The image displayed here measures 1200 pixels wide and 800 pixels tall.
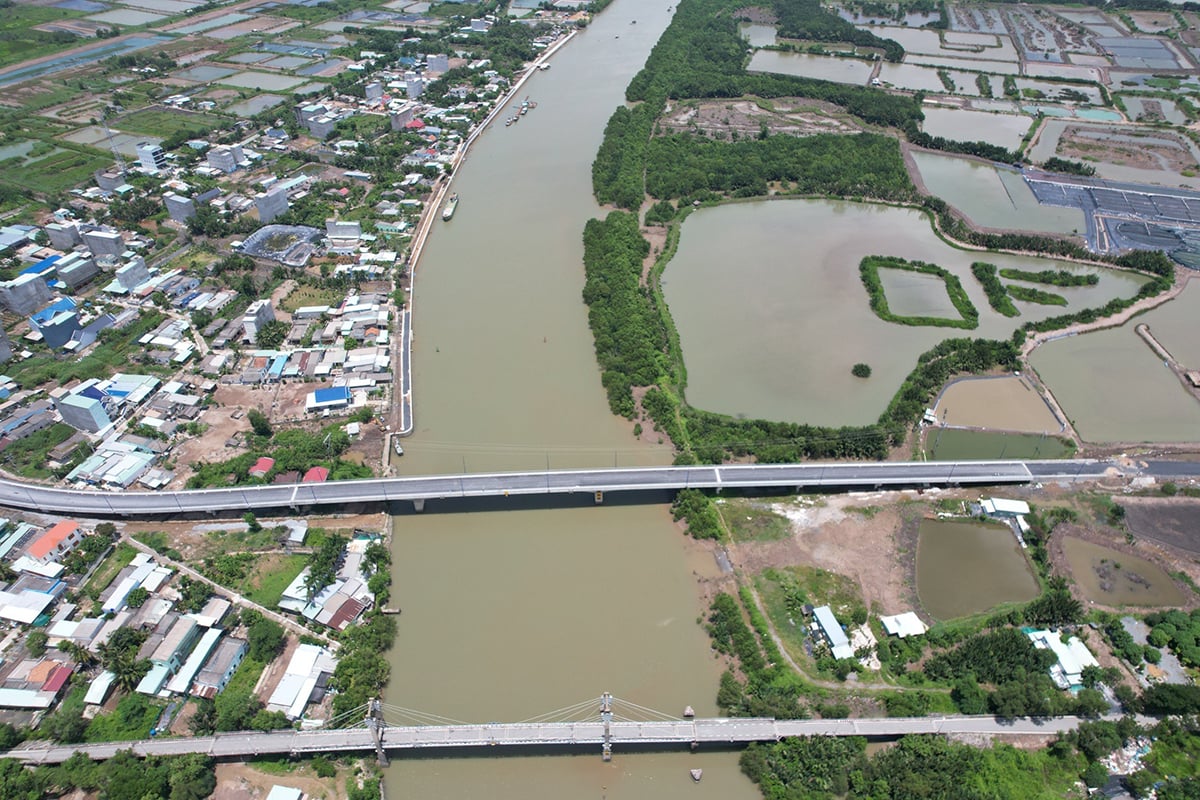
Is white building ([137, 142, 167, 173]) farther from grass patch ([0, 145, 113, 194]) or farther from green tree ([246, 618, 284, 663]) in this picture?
green tree ([246, 618, 284, 663])

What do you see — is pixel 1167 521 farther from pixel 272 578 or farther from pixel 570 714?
pixel 272 578

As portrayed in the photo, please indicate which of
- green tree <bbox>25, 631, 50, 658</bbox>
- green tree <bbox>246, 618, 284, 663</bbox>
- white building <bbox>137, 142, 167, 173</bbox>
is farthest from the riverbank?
white building <bbox>137, 142, 167, 173</bbox>

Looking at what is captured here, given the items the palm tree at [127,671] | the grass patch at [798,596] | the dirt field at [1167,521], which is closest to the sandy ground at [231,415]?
the palm tree at [127,671]

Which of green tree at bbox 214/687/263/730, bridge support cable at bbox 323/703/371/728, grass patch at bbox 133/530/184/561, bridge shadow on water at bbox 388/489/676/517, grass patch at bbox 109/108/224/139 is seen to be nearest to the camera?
green tree at bbox 214/687/263/730

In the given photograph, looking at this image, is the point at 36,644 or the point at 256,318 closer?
the point at 36,644

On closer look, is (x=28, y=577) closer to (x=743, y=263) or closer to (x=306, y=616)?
(x=306, y=616)

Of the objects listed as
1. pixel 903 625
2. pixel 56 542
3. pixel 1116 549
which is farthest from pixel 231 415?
pixel 1116 549

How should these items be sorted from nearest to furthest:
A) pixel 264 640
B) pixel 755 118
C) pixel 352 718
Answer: pixel 352 718 < pixel 264 640 < pixel 755 118
